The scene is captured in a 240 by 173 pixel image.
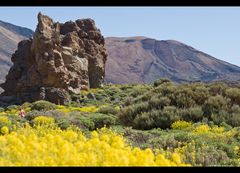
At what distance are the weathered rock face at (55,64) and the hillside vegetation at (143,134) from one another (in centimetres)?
2277

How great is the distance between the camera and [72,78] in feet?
158

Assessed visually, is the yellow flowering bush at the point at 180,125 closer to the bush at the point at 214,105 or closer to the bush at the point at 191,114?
the bush at the point at 191,114

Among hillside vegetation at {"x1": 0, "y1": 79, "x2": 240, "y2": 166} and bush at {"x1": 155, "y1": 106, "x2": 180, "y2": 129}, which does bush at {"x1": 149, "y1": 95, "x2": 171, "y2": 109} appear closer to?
hillside vegetation at {"x1": 0, "y1": 79, "x2": 240, "y2": 166}

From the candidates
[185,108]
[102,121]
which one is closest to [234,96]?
[185,108]

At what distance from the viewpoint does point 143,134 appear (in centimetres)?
1061

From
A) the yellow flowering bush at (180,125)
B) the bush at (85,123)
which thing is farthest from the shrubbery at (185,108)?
the bush at (85,123)

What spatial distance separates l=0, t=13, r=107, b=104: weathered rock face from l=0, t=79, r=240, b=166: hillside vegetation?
74.7ft

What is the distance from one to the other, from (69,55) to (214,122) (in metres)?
36.2

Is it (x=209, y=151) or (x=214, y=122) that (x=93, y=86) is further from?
(x=209, y=151)

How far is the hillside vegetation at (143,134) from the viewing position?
16.3 feet

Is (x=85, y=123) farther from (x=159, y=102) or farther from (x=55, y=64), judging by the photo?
(x=55, y=64)

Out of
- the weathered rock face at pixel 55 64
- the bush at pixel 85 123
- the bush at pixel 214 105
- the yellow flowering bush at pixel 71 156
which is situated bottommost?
the weathered rock face at pixel 55 64

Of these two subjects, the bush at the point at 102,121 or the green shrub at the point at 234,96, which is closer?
the bush at the point at 102,121

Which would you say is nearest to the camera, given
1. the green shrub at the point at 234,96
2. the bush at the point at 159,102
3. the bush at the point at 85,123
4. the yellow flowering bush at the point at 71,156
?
the yellow flowering bush at the point at 71,156
